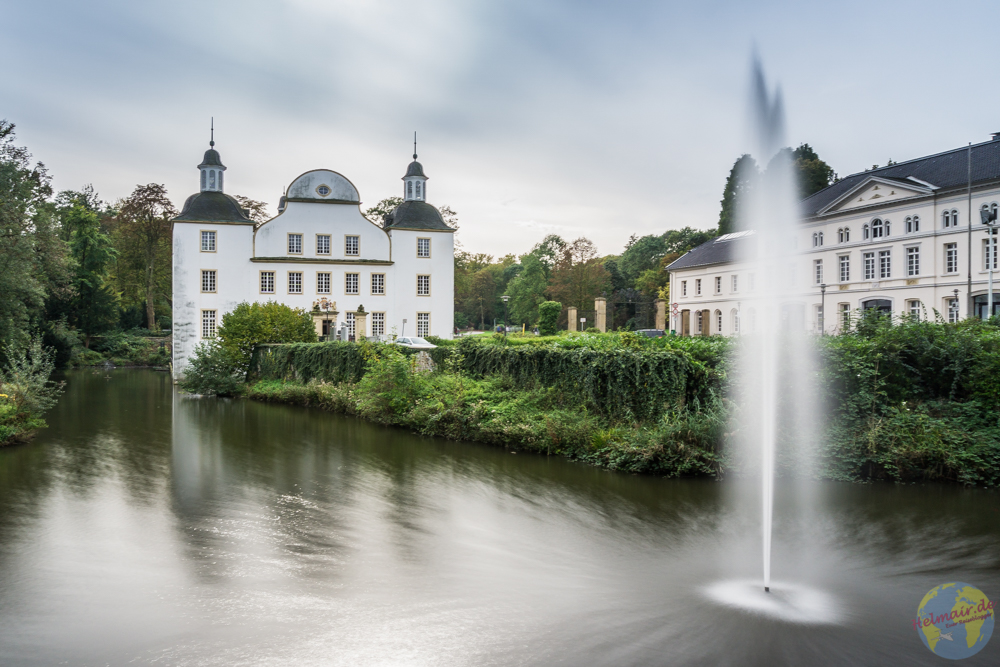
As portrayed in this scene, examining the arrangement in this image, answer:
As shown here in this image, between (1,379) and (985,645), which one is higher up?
(1,379)

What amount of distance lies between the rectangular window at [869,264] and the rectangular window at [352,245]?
31121 millimetres

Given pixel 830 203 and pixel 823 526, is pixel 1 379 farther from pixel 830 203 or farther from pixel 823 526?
pixel 830 203

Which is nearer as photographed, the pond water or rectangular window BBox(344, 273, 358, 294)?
the pond water

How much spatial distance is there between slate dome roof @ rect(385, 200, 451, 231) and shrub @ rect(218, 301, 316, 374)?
14.3m

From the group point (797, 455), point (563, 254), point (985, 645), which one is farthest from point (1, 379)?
point (563, 254)

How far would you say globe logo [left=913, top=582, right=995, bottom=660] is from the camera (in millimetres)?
5156

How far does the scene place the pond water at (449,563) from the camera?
16.3ft

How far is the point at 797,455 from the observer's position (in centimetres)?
1045

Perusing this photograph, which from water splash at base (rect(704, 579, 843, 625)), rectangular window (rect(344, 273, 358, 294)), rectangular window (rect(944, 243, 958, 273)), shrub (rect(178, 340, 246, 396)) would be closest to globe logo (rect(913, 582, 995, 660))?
water splash at base (rect(704, 579, 843, 625))

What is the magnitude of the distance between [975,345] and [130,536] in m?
12.2

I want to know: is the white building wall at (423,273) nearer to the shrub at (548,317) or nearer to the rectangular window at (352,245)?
the rectangular window at (352,245)

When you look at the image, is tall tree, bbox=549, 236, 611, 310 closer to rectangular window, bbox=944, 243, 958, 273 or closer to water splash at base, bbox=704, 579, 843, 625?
rectangular window, bbox=944, 243, 958, 273

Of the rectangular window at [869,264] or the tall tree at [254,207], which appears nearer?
the rectangular window at [869,264]

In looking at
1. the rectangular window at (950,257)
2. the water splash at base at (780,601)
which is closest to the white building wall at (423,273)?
the rectangular window at (950,257)
